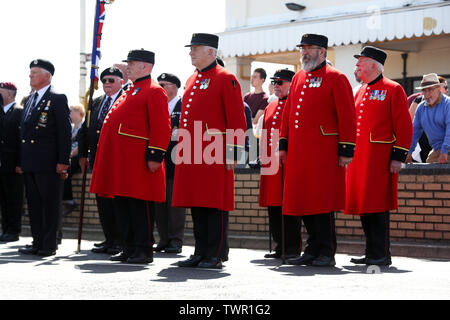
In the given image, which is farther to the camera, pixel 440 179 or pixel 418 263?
pixel 440 179

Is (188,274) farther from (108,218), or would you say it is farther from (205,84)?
(108,218)

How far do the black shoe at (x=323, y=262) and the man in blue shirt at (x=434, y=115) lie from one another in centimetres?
259

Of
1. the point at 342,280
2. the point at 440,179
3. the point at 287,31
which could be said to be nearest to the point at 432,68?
the point at 287,31

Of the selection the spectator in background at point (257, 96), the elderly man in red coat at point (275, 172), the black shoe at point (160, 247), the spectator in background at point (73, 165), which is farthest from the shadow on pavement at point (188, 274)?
the spectator in background at point (257, 96)

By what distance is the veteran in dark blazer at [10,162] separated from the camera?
39.4ft

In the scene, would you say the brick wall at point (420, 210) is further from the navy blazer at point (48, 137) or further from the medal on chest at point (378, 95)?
the navy blazer at point (48, 137)

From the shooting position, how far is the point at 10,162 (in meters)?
12.1

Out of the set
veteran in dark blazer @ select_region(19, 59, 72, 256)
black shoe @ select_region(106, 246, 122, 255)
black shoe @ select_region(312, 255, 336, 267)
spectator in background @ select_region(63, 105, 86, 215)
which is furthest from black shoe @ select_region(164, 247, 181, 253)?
spectator in background @ select_region(63, 105, 86, 215)

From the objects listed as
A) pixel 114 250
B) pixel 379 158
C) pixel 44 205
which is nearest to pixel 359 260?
pixel 379 158

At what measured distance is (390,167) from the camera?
8.61 m

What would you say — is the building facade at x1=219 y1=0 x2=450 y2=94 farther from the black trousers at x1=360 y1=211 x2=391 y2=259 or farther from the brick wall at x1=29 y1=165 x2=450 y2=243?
the black trousers at x1=360 y1=211 x2=391 y2=259
